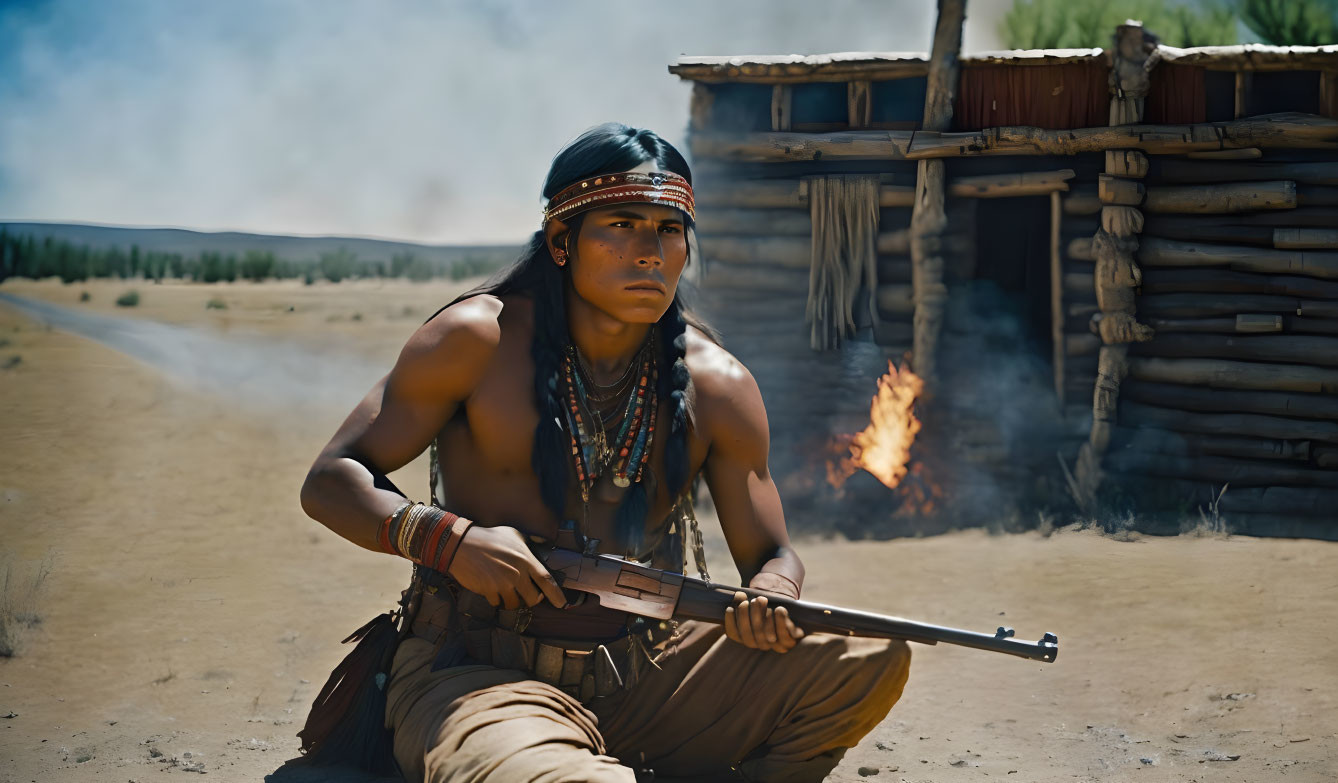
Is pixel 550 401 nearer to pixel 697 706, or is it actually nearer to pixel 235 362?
pixel 697 706

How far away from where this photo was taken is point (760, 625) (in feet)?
10.1

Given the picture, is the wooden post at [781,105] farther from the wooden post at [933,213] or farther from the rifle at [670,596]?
the rifle at [670,596]

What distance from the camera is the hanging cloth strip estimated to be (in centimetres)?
889

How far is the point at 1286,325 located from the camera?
328 inches

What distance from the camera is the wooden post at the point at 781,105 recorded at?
8.79 metres

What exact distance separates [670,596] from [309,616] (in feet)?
11.4

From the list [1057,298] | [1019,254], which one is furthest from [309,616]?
[1019,254]

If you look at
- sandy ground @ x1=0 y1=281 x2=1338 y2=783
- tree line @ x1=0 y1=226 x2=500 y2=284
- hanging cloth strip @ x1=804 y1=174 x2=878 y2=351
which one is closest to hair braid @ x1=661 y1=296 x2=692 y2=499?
sandy ground @ x1=0 y1=281 x2=1338 y2=783

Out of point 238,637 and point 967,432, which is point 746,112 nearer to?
point 967,432

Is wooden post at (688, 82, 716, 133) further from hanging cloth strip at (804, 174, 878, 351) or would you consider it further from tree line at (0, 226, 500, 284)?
tree line at (0, 226, 500, 284)

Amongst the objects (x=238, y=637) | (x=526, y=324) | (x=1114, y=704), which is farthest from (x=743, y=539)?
(x=238, y=637)

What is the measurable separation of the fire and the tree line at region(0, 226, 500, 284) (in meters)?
10.1

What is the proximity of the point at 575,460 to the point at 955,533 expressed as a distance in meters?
5.25

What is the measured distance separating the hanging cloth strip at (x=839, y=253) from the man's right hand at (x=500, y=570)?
6172 mm
